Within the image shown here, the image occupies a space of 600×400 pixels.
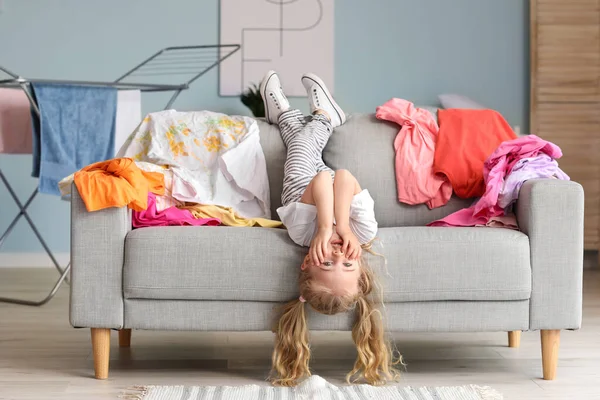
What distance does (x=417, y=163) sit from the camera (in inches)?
122

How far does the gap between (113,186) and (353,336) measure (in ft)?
2.79

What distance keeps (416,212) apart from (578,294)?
2.26ft

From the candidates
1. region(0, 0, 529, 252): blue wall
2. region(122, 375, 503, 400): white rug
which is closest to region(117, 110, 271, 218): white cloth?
region(122, 375, 503, 400): white rug

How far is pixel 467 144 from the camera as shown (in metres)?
3.11

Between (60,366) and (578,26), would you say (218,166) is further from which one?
(578,26)

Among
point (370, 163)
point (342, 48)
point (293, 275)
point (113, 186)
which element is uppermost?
point (342, 48)

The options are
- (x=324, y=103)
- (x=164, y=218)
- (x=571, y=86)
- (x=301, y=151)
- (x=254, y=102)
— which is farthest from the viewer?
(x=571, y=86)

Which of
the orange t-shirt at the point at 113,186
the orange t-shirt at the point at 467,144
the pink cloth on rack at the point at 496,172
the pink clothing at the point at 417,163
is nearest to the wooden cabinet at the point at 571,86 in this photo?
the orange t-shirt at the point at 467,144

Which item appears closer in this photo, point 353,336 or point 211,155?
point 353,336

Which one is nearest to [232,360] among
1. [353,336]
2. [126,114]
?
[353,336]

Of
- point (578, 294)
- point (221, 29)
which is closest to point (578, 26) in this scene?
point (221, 29)

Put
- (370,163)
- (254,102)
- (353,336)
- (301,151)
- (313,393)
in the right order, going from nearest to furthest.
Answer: (313,393)
(353,336)
(301,151)
(370,163)
(254,102)

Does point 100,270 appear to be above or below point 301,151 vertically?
below

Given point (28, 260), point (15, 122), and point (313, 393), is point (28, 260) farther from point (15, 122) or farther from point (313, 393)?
point (313, 393)
